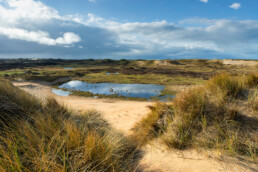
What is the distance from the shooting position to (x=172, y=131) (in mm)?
4172

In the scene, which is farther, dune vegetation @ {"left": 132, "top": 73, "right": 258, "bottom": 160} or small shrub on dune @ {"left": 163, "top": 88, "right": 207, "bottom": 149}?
small shrub on dune @ {"left": 163, "top": 88, "right": 207, "bottom": 149}

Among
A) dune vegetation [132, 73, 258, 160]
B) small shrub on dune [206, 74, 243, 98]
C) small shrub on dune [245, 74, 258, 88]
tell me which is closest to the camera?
dune vegetation [132, 73, 258, 160]

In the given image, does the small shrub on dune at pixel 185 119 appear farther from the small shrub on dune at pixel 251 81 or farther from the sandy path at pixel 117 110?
the small shrub on dune at pixel 251 81

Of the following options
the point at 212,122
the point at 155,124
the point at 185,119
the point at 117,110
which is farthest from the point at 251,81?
the point at 117,110

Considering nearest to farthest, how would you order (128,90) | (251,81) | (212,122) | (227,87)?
(212,122), (227,87), (251,81), (128,90)

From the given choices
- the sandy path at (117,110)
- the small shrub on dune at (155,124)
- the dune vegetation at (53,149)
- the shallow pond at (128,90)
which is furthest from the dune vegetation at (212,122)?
the shallow pond at (128,90)

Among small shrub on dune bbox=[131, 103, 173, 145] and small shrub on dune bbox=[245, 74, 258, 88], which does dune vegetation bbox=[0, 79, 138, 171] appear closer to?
small shrub on dune bbox=[131, 103, 173, 145]

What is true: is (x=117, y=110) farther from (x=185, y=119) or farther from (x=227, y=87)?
(x=227, y=87)

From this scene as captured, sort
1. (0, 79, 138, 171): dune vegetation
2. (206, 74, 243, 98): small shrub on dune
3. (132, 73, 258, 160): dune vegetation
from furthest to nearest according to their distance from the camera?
(206, 74, 243, 98): small shrub on dune < (132, 73, 258, 160): dune vegetation < (0, 79, 138, 171): dune vegetation

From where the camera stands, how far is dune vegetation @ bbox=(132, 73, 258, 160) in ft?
12.1

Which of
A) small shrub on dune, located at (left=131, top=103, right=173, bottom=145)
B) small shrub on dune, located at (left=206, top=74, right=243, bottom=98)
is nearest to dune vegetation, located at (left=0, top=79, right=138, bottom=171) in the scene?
small shrub on dune, located at (left=131, top=103, right=173, bottom=145)

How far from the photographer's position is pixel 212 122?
14.3 ft

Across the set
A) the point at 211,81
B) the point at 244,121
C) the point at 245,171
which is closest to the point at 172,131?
the point at 245,171

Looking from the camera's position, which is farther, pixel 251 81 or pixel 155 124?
pixel 251 81
